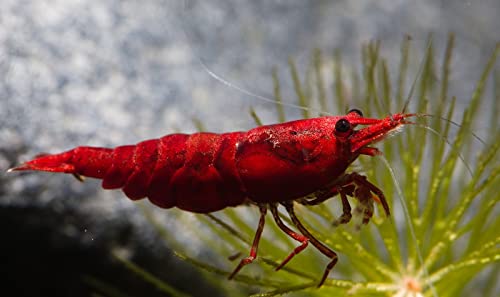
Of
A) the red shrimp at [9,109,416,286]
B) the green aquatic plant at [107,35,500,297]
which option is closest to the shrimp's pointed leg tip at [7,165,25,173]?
the red shrimp at [9,109,416,286]

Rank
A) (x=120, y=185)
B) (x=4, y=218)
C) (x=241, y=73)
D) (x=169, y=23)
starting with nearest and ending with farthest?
(x=120, y=185), (x=4, y=218), (x=169, y=23), (x=241, y=73)

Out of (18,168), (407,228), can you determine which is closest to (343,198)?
(407,228)

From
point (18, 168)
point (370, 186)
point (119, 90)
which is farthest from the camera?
point (119, 90)

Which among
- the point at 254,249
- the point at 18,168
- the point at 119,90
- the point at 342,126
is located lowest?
the point at 254,249

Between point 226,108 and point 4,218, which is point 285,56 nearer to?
point 226,108

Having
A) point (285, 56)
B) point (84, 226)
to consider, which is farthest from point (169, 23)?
point (84, 226)

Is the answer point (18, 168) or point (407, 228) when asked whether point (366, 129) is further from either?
point (18, 168)

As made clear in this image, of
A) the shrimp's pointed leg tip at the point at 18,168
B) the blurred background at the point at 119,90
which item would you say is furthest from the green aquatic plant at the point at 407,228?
the shrimp's pointed leg tip at the point at 18,168
